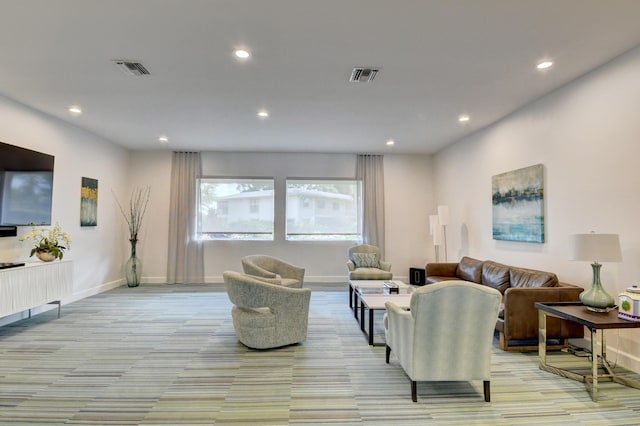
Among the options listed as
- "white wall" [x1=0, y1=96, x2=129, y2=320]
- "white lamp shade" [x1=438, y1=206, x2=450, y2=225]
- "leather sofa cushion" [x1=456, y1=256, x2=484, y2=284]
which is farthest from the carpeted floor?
"white lamp shade" [x1=438, y1=206, x2=450, y2=225]

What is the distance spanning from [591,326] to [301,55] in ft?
11.5

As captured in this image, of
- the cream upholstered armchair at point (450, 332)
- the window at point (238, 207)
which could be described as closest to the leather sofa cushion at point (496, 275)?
the cream upholstered armchair at point (450, 332)

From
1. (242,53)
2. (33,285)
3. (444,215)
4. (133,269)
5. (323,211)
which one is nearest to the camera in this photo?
(242,53)

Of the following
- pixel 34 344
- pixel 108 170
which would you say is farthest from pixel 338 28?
pixel 108 170

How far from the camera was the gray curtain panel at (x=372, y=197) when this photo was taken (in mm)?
7840

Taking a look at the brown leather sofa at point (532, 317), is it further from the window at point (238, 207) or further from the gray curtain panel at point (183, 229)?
the gray curtain panel at point (183, 229)

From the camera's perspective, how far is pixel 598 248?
2.91 meters

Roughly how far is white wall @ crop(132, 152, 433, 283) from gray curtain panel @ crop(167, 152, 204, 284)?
0.60ft

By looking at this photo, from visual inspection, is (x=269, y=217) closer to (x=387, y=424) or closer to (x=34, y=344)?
(x=34, y=344)

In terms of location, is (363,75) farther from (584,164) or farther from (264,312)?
(264,312)

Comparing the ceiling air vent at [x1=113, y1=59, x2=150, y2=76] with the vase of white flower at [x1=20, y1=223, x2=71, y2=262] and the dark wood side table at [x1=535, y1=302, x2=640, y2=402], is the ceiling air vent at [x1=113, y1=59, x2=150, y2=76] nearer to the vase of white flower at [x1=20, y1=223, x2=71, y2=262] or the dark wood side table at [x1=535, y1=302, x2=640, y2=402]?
the vase of white flower at [x1=20, y1=223, x2=71, y2=262]

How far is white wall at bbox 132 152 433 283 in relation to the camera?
774cm

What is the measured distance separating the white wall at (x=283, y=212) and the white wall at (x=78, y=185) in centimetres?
62

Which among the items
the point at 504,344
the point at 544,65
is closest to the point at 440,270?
the point at 504,344
